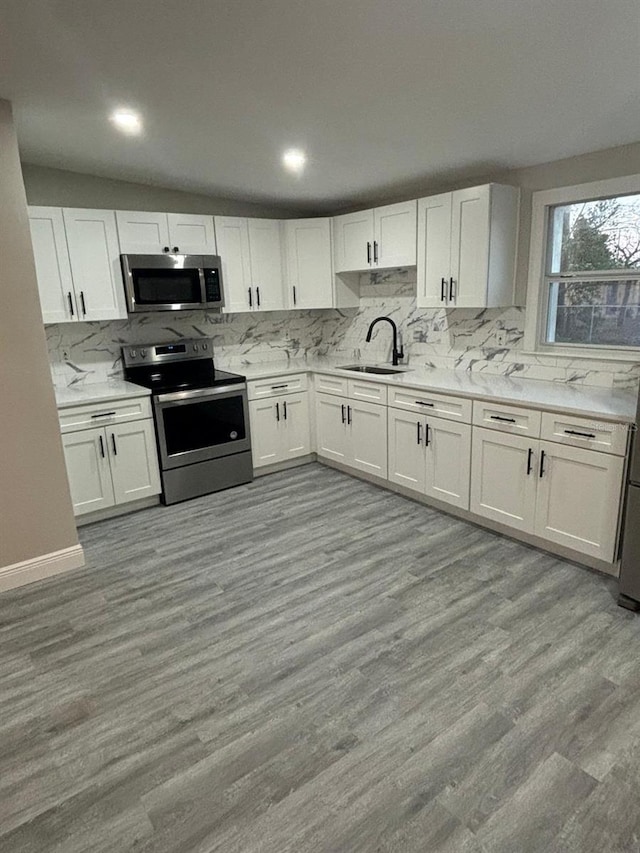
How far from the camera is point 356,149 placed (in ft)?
10.4

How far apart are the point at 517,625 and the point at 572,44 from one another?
2378mm

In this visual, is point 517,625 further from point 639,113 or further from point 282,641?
point 639,113

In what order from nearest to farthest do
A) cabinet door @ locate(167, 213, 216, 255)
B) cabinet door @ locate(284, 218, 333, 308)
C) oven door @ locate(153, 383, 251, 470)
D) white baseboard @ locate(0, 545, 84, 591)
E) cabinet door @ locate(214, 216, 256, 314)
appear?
1. white baseboard @ locate(0, 545, 84, 591)
2. oven door @ locate(153, 383, 251, 470)
3. cabinet door @ locate(167, 213, 216, 255)
4. cabinet door @ locate(214, 216, 256, 314)
5. cabinet door @ locate(284, 218, 333, 308)

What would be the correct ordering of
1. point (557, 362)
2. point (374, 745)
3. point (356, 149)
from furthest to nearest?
point (557, 362), point (356, 149), point (374, 745)

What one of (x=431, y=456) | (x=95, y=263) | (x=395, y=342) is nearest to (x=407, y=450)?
(x=431, y=456)

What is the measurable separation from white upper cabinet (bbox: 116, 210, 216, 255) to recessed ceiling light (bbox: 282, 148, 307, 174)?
2.85ft

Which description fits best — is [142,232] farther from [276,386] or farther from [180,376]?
[276,386]

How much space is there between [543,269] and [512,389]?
87 centimetres

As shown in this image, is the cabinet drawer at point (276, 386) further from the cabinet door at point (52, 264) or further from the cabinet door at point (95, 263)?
the cabinet door at point (52, 264)

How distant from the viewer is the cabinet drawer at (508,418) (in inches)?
115

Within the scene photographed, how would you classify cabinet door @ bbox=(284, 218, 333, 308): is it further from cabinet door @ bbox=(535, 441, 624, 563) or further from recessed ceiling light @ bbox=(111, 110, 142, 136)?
cabinet door @ bbox=(535, 441, 624, 563)

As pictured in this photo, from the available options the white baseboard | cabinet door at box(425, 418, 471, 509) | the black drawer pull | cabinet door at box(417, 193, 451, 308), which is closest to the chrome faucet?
cabinet door at box(417, 193, 451, 308)

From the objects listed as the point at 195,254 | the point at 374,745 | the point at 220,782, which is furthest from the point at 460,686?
the point at 195,254

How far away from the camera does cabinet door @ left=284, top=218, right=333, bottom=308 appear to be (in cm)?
448
